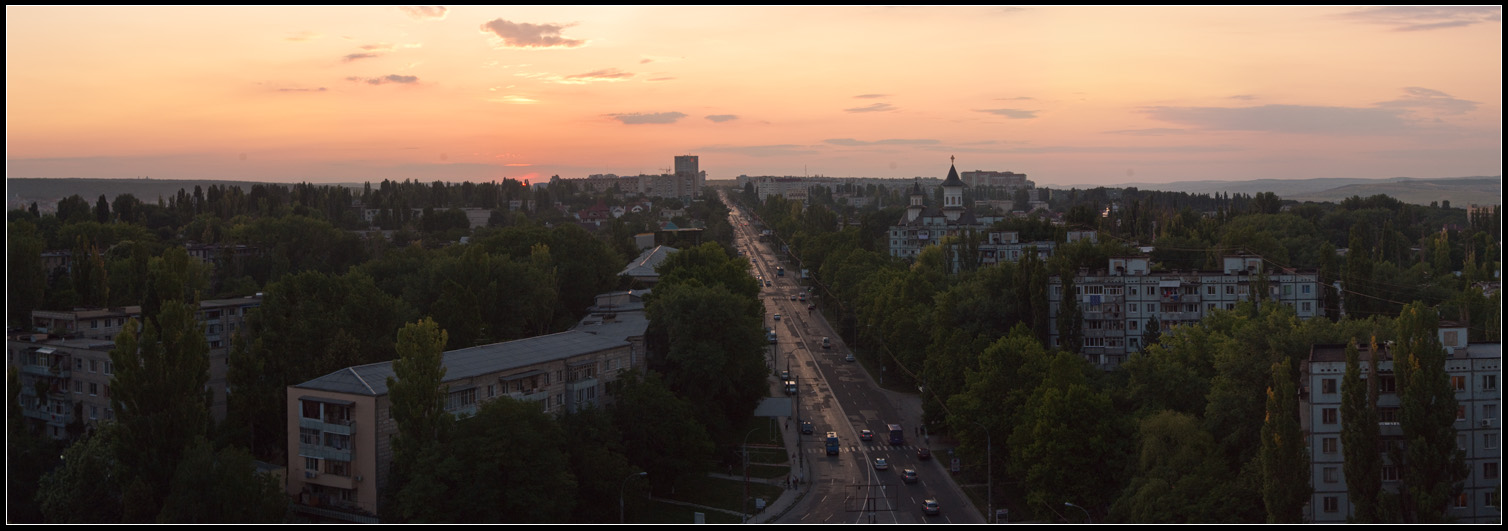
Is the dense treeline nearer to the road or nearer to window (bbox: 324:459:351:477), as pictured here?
the road

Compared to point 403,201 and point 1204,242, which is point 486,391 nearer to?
point 1204,242

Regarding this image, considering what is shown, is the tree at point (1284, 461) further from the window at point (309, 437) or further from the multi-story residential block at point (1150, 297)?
the multi-story residential block at point (1150, 297)

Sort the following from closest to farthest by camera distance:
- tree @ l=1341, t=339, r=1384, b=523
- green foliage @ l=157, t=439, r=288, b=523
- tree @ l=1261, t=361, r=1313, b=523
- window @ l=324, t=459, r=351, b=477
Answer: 1. tree @ l=1341, t=339, r=1384, b=523
2. tree @ l=1261, t=361, r=1313, b=523
3. green foliage @ l=157, t=439, r=288, b=523
4. window @ l=324, t=459, r=351, b=477

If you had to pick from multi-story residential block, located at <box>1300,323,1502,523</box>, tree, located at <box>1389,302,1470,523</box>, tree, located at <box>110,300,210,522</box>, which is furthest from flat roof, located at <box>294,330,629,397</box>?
tree, located at <box>1389,302,1470,523</box>

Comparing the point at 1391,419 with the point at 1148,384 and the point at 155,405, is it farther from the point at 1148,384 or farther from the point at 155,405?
the point at 155,405

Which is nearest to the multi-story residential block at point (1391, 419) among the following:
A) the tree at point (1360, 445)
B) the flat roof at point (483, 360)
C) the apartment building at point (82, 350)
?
the tree at point (1360, 445)

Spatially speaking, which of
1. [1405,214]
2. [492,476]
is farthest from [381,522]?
[1405,214]
